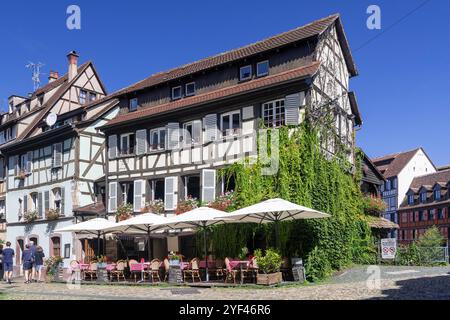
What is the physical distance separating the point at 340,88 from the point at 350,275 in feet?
30.3

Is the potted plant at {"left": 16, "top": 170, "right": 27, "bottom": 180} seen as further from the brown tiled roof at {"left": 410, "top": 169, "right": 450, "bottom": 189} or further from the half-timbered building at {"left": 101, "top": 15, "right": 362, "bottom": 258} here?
the brown tiled roof at {"left": 410, "top": 169, "right": 450, "bottom": 189}

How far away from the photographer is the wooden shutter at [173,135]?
24.0 meters

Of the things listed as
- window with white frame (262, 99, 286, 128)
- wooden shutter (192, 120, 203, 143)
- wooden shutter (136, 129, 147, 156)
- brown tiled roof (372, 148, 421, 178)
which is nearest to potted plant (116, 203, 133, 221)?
wooden shutter (136, 129, 147, 156)

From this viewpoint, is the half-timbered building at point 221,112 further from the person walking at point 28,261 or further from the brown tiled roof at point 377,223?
the person walking at point 28,261

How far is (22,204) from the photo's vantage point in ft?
107

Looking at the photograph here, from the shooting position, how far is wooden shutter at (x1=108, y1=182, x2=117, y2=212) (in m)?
26.3

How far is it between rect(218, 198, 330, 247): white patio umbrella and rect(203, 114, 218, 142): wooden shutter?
5566 mm

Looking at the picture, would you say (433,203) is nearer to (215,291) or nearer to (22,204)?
(22,204)

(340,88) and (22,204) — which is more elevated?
(340,88)

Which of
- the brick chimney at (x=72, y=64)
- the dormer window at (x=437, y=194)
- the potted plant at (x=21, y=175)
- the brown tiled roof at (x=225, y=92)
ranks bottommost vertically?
the dormer window at (x=437, y=194)

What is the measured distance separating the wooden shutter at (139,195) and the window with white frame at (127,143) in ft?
5.89

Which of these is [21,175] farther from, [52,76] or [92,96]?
[52,76]

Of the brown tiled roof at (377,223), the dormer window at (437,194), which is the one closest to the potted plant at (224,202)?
the brown tiled roof at (377,223)
